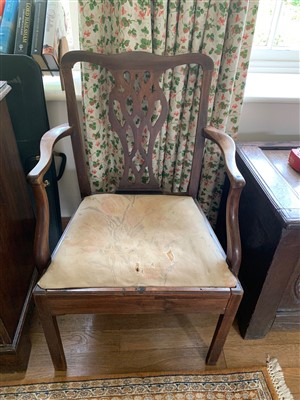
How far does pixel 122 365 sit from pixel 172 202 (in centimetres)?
61

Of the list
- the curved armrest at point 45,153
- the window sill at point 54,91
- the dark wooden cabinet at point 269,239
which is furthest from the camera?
the window sill at point 54,91

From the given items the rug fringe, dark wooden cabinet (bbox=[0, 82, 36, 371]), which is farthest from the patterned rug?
dark wooden cabinet (bbox=[0, 82, 36, 371])

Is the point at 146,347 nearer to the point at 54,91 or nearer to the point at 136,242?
the point at 136,242

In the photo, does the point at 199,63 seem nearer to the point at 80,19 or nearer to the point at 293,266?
the point at 80,19

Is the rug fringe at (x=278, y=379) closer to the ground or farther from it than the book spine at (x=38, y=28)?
closer to the ground

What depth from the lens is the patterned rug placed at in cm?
97

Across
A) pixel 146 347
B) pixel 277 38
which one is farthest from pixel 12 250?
pixel 277 38

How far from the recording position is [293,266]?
927 mm

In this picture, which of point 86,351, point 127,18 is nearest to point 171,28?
point 127,18

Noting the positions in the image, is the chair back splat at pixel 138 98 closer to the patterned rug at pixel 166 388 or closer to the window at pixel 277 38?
the window at pixel 277 38

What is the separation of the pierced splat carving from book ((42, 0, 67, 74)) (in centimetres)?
25

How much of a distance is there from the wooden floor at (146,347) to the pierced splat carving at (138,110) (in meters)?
0.57

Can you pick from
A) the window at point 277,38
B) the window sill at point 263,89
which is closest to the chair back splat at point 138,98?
the window sill at point 263,89

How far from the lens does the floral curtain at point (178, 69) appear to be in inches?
36.2
